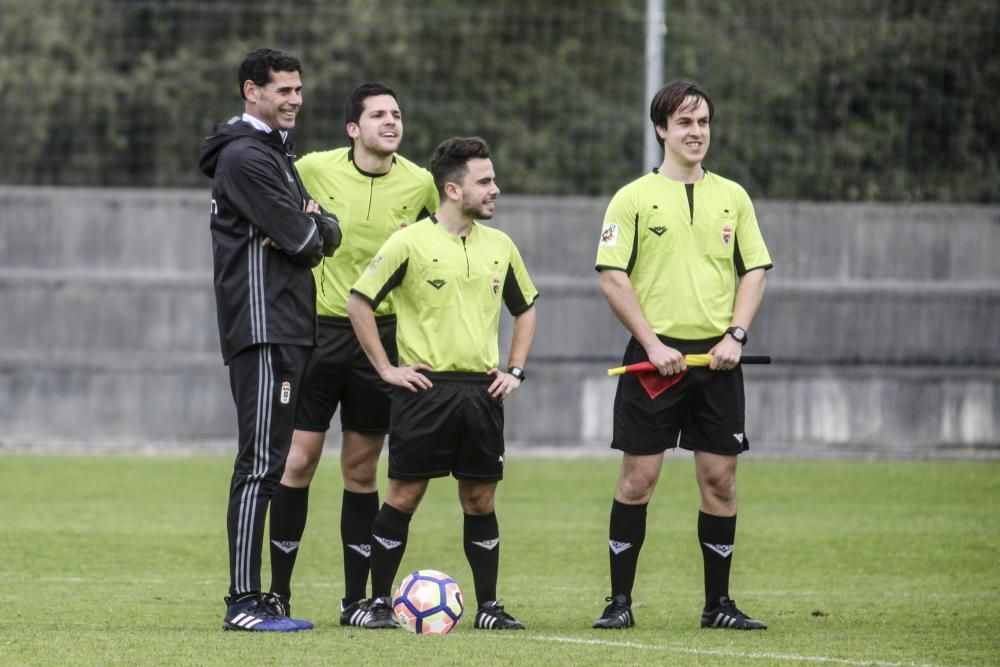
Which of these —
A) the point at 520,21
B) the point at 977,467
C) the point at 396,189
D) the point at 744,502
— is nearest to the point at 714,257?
the point at 396,189

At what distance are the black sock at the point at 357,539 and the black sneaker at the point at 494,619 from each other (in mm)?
632

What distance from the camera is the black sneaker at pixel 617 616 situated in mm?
6965

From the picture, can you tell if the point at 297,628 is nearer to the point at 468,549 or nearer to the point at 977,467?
the point at 468,549

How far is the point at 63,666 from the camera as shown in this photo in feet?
19.0

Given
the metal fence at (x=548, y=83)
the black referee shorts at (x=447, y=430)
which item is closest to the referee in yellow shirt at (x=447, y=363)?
the black referee shorts at (x=447, y=430)

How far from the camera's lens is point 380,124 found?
7.31 m

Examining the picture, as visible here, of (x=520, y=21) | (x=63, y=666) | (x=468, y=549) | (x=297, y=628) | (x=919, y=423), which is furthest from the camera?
(x=520, y=21)

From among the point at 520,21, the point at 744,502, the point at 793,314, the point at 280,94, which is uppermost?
the point at 520,21

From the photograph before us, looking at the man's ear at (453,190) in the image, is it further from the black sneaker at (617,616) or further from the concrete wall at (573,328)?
the concrete wall at (573,328)

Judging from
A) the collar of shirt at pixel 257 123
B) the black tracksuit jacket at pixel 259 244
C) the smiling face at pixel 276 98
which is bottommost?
the black tracksuit jacket at pixel 259 244

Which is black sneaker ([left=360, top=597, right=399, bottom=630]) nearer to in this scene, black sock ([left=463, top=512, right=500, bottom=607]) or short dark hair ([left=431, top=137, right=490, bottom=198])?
black sock ([left=463, top=512, right=500, bottom=607])

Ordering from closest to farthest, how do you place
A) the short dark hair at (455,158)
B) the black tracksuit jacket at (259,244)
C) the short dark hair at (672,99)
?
the black tracksuit jacket at (259,244) → the short dark hair at (455,158) → the short dark hair at (672,99)

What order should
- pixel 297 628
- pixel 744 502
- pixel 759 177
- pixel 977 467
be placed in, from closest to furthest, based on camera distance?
1. pixel 297 628
2. pixel 744 502
3. pixel 977 467
4. pixel 759 177

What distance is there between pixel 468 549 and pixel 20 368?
30.6 feet
